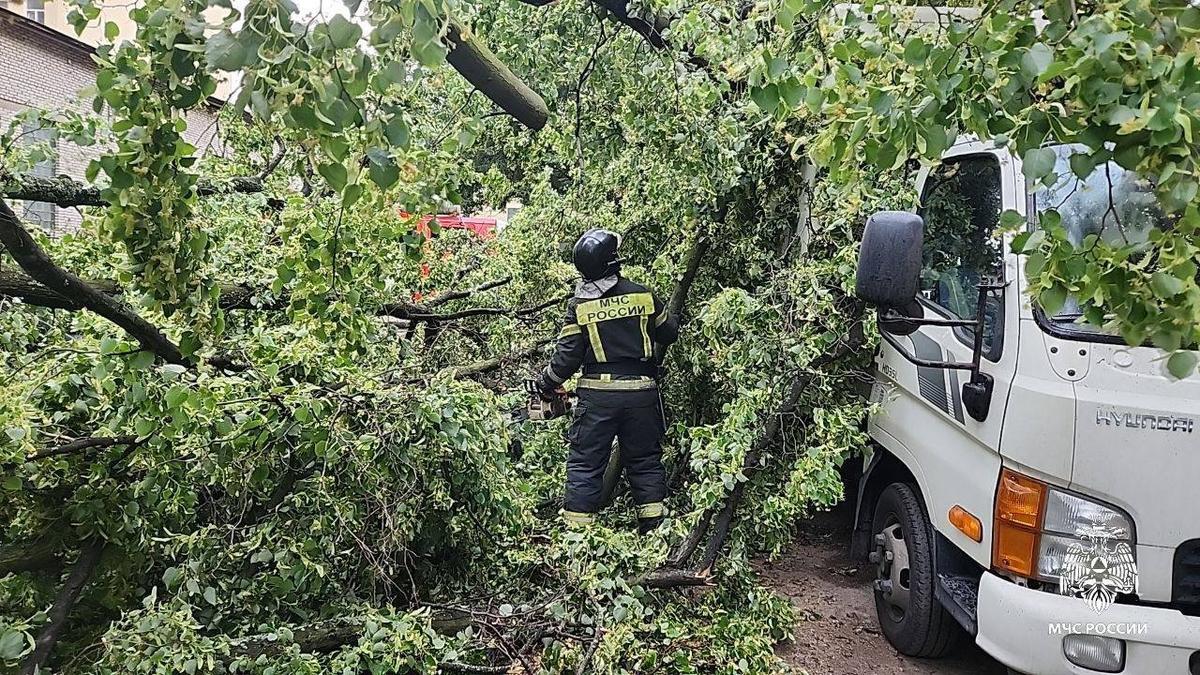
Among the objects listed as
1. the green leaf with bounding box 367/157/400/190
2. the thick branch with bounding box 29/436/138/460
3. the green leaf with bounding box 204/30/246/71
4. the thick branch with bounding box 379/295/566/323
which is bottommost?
the thick branch with bounding box 29/436/138/460

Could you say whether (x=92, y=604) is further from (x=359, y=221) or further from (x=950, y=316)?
(x=950, y=316)

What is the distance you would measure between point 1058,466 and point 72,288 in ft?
10.4

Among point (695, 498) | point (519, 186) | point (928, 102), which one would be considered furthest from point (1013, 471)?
point (519, 186)

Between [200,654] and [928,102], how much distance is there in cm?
247

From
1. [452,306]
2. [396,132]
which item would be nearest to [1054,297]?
[396,132]

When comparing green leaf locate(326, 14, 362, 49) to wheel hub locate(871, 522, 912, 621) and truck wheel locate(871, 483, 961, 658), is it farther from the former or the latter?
wheel hub locate(871, 522, 912, 621)

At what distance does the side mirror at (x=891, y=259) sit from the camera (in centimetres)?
265

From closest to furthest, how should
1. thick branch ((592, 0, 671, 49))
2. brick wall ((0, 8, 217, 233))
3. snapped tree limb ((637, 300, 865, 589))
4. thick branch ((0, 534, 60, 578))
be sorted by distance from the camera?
thick branch ((0, 534, 60, 578)) < snapped tree limb ((637, 300, 865, 589)) < thick branch ((592, 0, 671, 49)) < brick wall ((0, 8, 217, 233))

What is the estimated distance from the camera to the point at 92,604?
9.01 feet

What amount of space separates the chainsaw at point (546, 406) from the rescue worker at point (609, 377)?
0.37 meters

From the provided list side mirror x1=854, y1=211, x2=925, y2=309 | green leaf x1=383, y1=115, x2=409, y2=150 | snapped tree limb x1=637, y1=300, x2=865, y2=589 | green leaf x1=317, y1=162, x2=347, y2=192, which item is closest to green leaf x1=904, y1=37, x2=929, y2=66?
green leaf x1=383, y1=115, x2=409, y2=150

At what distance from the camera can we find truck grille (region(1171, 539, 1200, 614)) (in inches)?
104

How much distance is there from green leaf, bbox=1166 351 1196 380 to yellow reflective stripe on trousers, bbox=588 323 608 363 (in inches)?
135

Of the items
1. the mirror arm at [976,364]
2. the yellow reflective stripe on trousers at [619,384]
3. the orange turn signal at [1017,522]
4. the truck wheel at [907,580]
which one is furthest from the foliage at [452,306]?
the orange turn signal at [1017,522]
